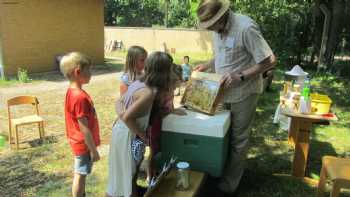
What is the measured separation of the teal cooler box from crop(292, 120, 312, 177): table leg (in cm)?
130

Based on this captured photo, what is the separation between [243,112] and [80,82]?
4.97 ft

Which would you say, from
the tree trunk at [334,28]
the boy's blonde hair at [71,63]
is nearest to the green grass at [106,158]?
the boy's blonde hair at [71,63]

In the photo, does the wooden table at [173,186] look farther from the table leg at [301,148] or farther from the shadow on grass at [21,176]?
the shadow on grass at [21,176]

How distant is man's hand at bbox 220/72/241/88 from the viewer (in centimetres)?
309

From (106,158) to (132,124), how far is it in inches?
90.6

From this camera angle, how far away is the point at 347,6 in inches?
539

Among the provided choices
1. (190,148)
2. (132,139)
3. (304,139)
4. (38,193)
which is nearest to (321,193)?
(304,139)

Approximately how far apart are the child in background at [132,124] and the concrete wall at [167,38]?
1784 cm

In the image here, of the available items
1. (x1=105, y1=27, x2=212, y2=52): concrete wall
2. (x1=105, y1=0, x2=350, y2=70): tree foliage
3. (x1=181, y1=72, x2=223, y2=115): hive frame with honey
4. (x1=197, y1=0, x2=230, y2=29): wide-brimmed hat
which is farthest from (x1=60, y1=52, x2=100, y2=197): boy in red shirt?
(x1=105, y1=27, x2=212, y2=52): concrete wall

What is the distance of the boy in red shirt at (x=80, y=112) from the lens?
2.93 m

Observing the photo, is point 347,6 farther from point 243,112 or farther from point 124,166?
point 124,166

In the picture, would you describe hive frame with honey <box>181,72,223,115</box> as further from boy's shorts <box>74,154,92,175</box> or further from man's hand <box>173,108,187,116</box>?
boy's shorts <box>74,154,92,175</box>

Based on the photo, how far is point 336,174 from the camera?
123 inches

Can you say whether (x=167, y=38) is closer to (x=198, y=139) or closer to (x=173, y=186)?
(x=198, y=139)
